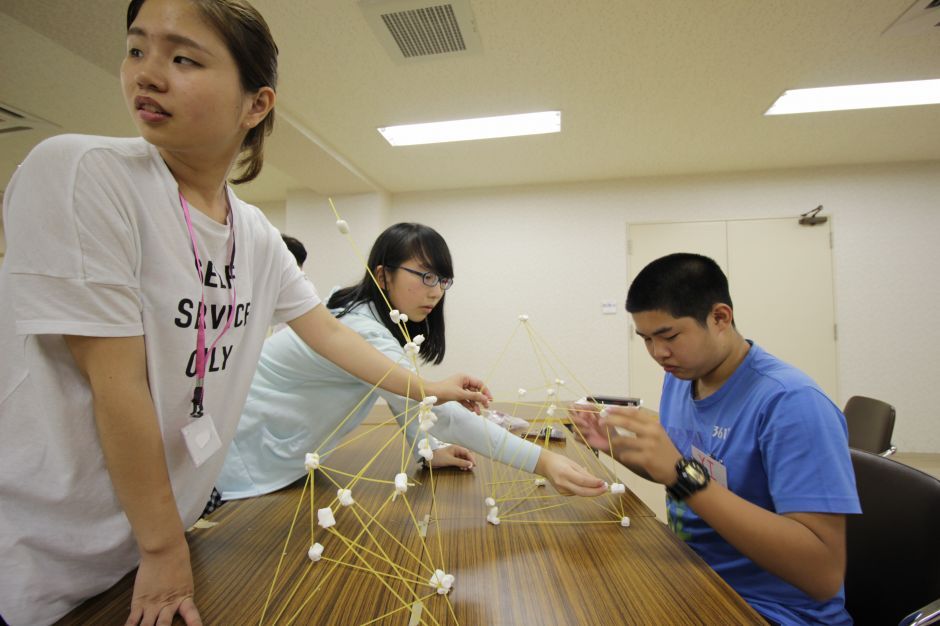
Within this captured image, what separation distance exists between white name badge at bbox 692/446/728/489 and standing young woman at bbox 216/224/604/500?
1.06 ft

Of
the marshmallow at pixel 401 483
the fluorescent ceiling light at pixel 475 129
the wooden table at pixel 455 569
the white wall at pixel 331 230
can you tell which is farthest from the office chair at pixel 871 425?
the white wall at pixel 331 230

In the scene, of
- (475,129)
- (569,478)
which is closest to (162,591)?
(569,478)

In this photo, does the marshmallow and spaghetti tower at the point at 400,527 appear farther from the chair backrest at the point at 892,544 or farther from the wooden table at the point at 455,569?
the chair backrest at the point at 892,544

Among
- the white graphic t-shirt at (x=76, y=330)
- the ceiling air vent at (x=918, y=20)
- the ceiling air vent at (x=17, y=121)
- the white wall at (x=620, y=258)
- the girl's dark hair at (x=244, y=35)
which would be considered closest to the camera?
the white graphic t-shirt at (x=76, y=330)

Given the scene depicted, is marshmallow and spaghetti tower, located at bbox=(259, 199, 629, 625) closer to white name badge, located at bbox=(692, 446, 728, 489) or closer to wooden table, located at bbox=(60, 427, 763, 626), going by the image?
wooden table, located at bbox=(60, 427, 763, 626)

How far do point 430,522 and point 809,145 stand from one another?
172 inches

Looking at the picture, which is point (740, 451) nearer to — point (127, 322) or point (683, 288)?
point (683, 288)

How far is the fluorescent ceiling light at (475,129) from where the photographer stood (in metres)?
2.99

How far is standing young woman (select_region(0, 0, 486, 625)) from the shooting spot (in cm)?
51

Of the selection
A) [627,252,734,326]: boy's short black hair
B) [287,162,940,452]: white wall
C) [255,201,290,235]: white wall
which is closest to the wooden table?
[627,252,734,326]: boy's short black hair

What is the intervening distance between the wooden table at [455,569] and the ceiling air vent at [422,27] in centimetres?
205

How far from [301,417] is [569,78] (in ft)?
7.91

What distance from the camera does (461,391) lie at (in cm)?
106

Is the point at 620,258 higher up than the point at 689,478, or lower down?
higher up
